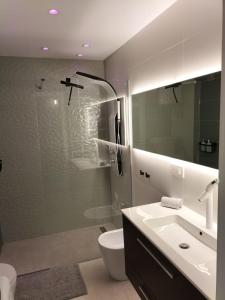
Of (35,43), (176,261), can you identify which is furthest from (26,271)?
(35,43)

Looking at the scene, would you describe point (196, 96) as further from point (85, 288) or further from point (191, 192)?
point (85, 288)

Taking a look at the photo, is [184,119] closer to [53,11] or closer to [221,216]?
[221,216]

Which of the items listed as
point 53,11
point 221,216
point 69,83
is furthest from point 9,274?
point 69,83

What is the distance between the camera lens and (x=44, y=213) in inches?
135

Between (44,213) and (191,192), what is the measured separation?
239 centimetres

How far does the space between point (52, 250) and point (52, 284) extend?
666 mm

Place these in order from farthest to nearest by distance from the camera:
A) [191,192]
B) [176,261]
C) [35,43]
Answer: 1. [35,43]
2. [191,192]
3. [176,261]

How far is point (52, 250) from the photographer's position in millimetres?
3035

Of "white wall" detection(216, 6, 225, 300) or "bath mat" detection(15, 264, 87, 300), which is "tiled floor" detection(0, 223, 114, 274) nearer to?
"bath mat" detection(15, 264, 87, 300)

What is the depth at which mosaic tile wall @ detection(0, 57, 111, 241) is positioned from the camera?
3.11 m

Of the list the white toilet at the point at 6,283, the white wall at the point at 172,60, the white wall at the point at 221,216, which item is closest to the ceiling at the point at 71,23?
the white wall at the point at 172,60

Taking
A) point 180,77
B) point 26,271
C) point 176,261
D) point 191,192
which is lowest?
point 26,271

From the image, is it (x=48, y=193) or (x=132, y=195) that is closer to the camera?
(x=132, y=195)

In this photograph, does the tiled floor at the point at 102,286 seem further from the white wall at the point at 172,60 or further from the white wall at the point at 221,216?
the white wall at the point at 221,216
